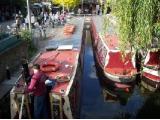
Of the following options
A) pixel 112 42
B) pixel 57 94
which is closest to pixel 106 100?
pixel 112 42

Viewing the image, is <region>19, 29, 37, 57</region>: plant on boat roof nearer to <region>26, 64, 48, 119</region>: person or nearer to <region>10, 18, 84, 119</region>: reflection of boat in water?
<region>10, 18, 84, 119</region>: reflection of boat in water

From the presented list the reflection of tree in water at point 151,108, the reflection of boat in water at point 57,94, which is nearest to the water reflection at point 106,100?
the reflection of tree in water at point 151,108

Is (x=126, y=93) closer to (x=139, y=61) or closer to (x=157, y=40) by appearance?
(x=139, y=61)

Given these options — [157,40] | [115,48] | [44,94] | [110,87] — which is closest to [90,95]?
[110,87]

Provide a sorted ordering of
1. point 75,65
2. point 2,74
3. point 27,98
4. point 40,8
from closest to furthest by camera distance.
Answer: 1. point 27,98
2. point 75,65
3. point 2,74
4. point 40,8

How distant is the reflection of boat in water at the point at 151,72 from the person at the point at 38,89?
8.39 metres

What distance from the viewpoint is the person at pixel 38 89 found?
11.9 m

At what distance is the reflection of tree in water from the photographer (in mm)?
16172

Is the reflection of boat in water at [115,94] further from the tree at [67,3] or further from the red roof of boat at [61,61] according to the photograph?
the tree at [67,3]

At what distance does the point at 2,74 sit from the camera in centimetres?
1841

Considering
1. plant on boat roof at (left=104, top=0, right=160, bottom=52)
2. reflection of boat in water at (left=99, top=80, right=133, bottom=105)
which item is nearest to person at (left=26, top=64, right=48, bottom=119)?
plant on boat roof at (left=104, top=0, right=160, bottom=52)

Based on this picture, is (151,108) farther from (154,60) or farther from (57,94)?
(57,94)

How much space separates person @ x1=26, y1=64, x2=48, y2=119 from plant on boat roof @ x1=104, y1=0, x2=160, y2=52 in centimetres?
372

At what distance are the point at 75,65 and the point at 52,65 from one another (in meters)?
1.24
